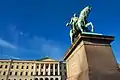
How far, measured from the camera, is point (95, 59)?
466cm

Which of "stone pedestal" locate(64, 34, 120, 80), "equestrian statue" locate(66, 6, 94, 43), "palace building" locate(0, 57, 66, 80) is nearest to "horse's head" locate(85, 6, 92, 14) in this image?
"equestrian statue" locate(66, 6, 94, 43)

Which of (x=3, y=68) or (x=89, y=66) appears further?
(x=3, y=68)

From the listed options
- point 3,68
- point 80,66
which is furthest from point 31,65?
point 80,66

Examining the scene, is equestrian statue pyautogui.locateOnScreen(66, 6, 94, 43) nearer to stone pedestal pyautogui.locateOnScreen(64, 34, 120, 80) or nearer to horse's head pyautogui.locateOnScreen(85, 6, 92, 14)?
horse's head pyautogui.locateOnScreen(85, 6, 92, 14)

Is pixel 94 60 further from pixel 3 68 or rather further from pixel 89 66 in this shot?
pixel 3 68

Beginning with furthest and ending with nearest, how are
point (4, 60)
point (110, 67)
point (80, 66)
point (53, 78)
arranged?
point (4, 60) < point (53, 78) < point (80, 66) < point (110, 67)

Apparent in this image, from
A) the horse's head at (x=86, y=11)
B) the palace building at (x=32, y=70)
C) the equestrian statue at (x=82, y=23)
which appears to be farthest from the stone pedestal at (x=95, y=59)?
the palace building at (x=32, y=70)

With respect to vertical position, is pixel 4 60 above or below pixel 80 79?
above

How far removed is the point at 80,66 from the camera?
4.97m

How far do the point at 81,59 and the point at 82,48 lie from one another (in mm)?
356

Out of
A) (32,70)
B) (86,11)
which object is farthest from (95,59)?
(32,70)

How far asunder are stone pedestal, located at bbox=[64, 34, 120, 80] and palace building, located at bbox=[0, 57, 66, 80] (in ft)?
198

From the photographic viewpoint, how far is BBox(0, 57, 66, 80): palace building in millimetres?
64250

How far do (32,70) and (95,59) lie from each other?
65.4 metres
